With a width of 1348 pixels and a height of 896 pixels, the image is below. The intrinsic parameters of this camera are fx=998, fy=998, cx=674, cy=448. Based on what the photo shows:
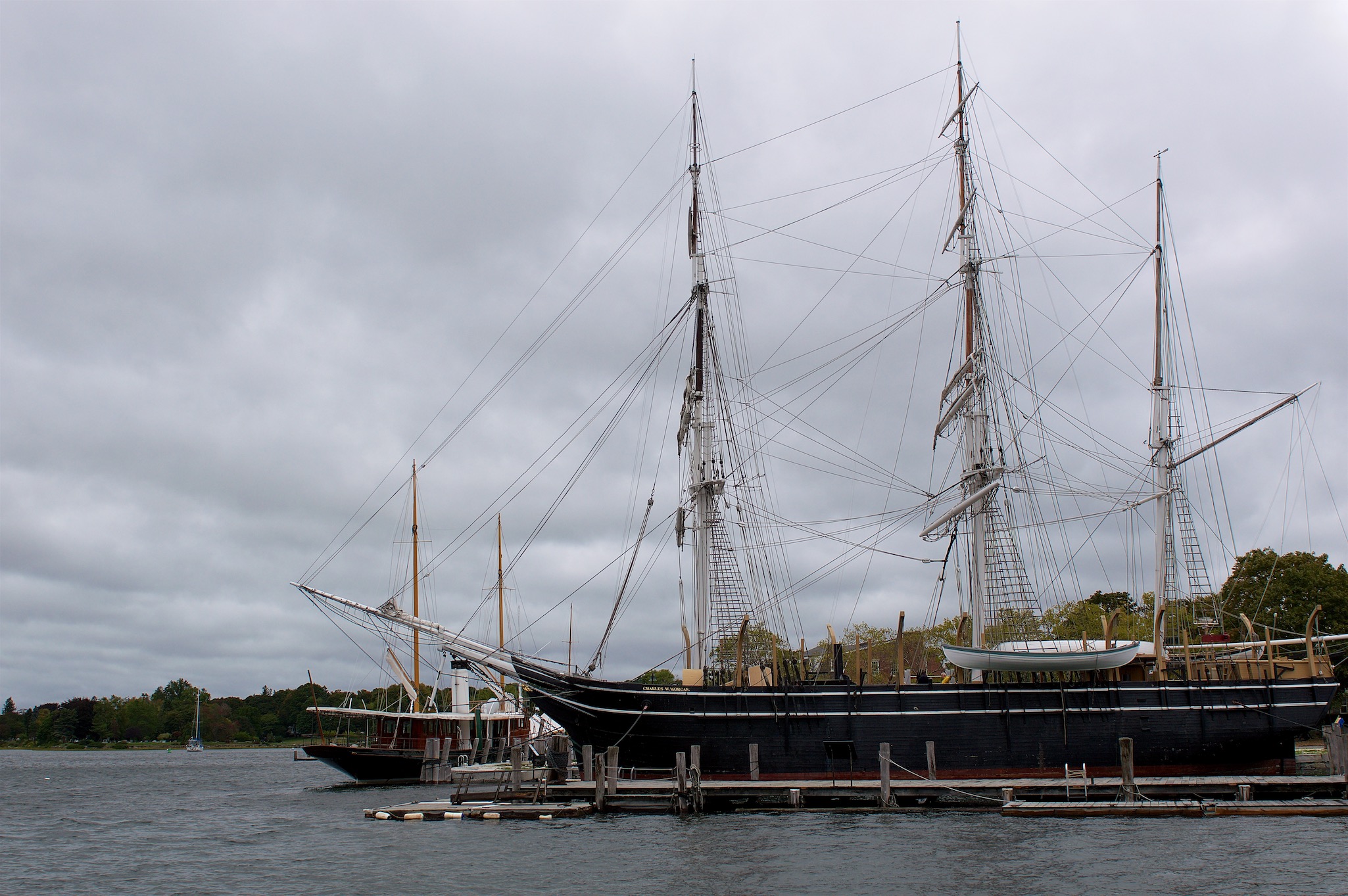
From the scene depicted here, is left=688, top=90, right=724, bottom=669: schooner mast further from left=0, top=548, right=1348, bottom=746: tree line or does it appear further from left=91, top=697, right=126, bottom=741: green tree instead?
left=91, top=697, right=126, bottom=741: green tree

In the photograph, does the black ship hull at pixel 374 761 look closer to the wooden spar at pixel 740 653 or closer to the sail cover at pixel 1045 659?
the wooden spar at pixel 740 653

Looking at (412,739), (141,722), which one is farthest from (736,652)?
(141,722)

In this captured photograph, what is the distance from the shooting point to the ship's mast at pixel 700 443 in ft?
123

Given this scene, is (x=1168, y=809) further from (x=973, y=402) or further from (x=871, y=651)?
(x=871, y=651)

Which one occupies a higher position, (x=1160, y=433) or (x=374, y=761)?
(x=1160, y=433)

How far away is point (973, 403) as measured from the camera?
41.1 meters

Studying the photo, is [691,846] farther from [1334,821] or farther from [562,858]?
[1334,821]

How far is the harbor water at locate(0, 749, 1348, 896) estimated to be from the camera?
2095cm

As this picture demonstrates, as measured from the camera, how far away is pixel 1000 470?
127ft

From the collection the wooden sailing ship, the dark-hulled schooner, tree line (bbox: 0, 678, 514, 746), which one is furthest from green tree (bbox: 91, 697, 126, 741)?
the dark-hulled schooner

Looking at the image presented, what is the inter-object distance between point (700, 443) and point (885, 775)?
51.8ft

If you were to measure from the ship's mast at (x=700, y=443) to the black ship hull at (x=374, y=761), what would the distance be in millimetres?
19418

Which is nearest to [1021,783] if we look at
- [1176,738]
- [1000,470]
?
[1176,738]

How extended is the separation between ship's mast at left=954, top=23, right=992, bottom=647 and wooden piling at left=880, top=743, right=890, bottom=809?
926 cm
